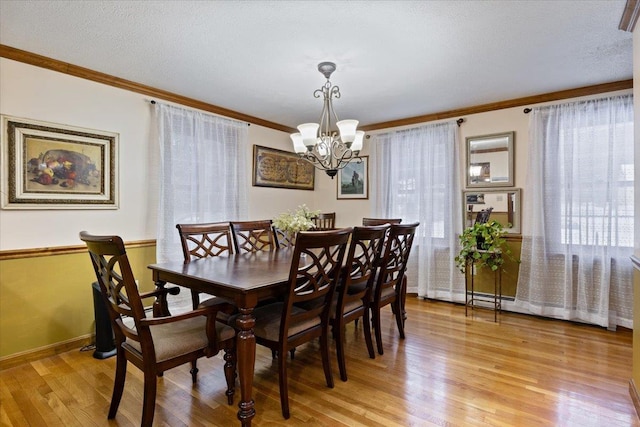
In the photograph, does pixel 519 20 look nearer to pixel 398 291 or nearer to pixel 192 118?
pixel 398 291

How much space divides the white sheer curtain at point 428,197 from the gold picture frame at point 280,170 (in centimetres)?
119

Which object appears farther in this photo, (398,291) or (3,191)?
(398,291)

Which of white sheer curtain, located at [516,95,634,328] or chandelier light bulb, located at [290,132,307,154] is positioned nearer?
chandelier light bulb, located at [290,132,307,154]

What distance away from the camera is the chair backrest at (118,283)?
1523 mm

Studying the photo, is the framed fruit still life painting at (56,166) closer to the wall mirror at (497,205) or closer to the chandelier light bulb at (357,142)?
the chandelier light bulb at (357,142)

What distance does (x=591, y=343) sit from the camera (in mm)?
2875

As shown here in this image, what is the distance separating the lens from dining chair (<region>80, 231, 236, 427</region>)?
1.56 meters

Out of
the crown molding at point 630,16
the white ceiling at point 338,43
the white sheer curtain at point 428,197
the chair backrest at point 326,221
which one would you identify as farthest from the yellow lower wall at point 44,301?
the crown molding at point 630,16

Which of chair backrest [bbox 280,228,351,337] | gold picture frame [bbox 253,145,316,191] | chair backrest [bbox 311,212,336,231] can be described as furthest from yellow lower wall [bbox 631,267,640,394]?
gold picture frame [bbox 253,145,316,191]

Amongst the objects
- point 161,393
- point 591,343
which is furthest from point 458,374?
point 161,393

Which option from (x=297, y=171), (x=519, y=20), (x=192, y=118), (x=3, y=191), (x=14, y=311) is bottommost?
(x=14, y=311)

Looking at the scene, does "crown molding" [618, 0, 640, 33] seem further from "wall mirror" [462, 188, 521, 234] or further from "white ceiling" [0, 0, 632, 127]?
"wall mirror" [462, 188, 521, 234]

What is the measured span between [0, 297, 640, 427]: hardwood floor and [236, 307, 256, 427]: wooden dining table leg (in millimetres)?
176

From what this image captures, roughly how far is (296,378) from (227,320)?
65 centimetres
